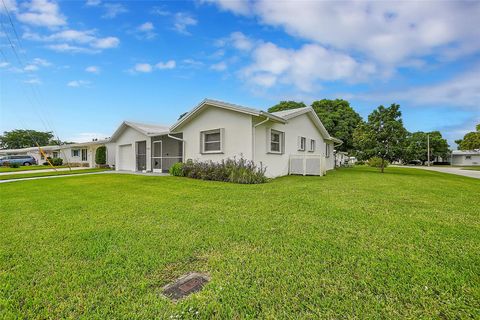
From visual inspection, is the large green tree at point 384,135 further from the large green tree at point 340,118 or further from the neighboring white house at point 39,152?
the neighboring white house at point 39,152

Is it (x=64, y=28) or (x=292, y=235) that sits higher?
(x=64, y=28)

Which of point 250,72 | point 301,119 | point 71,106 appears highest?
point 250,72

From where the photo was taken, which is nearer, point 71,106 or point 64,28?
point 64,28

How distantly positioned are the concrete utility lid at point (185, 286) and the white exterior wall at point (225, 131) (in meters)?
9.13

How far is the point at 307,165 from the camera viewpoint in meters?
14.4

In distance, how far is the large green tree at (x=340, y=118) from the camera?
24.8 metres

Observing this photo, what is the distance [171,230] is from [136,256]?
1025 millimetres

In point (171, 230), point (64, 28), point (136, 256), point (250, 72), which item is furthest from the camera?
point (250, 72)

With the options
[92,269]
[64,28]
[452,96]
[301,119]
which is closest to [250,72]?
[301,119]

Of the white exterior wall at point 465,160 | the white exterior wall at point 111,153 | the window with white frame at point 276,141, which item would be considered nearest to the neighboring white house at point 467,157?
the white exterior wall at point 465,160

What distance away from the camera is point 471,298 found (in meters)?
2.21

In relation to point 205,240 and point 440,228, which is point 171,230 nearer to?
point 205,240

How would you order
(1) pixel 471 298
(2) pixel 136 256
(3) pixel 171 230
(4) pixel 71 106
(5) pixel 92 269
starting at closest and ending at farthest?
(1) pixel 471 298, (5) pixel 92 269, (2) pixel 136 256, (3) pixel 171 230, (4) pixel 71 106

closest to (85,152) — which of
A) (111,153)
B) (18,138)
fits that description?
(111,153)
